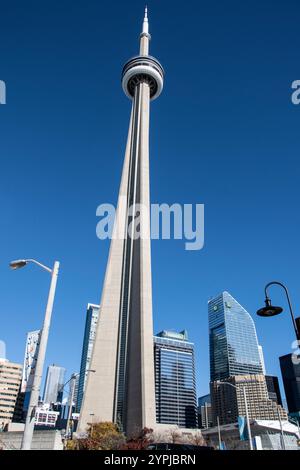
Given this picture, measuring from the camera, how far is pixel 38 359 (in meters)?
10.2

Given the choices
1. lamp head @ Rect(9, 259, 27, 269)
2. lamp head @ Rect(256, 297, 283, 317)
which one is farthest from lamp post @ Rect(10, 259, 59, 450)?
lamp head @ Rect(256, 297, 283, 317)

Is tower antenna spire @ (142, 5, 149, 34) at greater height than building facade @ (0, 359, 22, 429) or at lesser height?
greater

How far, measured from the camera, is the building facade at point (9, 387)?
428 ft

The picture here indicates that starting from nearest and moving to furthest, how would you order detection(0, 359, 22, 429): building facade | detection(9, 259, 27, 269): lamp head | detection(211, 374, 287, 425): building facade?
detection(9, 259, 27, 269): lamp head < detection(0, 359, 22, 429): building facade < detection(211, 374, 287, 425): building facade

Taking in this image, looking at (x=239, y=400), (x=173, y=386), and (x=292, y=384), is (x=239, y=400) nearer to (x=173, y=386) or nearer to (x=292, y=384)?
(x=173, y=386)

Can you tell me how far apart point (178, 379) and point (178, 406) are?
12651 millimetres

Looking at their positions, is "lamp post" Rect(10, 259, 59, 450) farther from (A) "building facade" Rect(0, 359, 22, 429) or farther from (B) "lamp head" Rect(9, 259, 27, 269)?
(A) "building facade" Rect(0, 359, 22, 429)

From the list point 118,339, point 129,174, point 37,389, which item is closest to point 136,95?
point 129,174

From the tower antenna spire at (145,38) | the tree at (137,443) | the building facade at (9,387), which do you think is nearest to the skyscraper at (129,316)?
the tree at (137,443)

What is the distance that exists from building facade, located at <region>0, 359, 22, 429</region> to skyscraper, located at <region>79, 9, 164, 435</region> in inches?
3560

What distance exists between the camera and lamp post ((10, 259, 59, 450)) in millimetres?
9609

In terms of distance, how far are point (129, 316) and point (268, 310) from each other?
52855 millimetres
